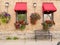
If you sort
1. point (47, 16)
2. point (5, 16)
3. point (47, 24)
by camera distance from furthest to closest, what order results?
point (47, 16) < point (5, 16) < point (47, 24)

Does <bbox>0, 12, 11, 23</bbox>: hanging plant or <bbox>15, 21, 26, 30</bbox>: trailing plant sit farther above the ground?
<bbox>0, 12, 11, 23</bbox>: hanging plant

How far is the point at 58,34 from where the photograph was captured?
2030cm

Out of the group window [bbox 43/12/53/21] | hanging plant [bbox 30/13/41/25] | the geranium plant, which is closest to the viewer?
the geranium plant

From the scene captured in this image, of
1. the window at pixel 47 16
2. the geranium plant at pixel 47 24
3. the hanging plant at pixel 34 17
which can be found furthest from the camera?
the window at pixel 47 16

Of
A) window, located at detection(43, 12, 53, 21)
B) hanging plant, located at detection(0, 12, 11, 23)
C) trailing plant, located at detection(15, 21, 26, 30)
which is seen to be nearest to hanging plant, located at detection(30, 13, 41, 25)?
window, located at detection(43, 12, 53, 21)

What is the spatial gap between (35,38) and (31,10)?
7.33 feet

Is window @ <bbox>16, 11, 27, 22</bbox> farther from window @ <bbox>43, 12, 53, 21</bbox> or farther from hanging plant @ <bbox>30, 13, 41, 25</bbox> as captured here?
window @ <bbox>43, 12, 53, 21</bbox>

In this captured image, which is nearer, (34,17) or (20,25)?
(34,17)

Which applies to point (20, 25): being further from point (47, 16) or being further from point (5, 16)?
point (47, 16)

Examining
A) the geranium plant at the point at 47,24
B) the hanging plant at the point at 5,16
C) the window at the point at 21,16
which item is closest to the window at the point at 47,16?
the geranium plant at the point at 47,24

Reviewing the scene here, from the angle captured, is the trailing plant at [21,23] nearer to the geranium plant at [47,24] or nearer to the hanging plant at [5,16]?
the hanging plant at [5,16]

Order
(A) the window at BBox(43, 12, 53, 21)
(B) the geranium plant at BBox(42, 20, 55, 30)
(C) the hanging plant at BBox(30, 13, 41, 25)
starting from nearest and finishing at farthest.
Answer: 1. (B) the geranium plant at BBox(42, 20, 55, 30)
2. (C) the hanging plant at BBox(30, 13, 41, 25)
3. (A) the window at BBox(43, 12, 53, 21)

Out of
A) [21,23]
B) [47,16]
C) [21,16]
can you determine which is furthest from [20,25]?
[47,16]

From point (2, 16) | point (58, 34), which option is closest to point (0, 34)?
point (2, 16)
